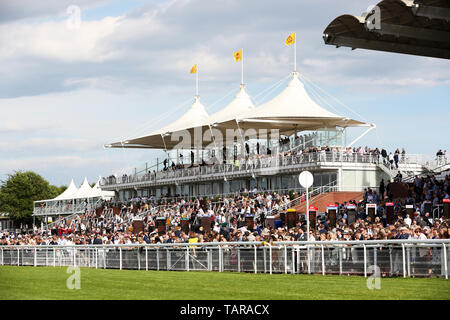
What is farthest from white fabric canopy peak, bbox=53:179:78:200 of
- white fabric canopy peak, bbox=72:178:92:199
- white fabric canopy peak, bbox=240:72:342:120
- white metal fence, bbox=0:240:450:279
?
white metal fence, bbox=0:240:450:279

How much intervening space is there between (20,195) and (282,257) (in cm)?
9204

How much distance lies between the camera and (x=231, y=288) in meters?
15.8

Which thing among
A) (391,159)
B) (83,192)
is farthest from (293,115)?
(83,192)

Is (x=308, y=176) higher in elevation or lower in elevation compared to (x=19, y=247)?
higher

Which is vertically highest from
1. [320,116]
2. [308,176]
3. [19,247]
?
[320,116]

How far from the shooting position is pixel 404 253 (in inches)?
733

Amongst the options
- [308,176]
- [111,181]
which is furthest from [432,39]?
[111,181]

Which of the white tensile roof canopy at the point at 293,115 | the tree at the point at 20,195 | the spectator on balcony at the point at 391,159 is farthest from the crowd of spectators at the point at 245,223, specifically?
the tree at the point at 20,195

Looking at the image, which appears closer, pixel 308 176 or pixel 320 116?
pixel 308 176

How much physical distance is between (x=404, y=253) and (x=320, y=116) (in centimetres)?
3140

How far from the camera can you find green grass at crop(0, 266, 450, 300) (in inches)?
543

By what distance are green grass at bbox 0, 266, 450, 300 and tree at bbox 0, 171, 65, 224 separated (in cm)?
9091

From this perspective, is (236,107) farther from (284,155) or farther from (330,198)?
(330,198)
